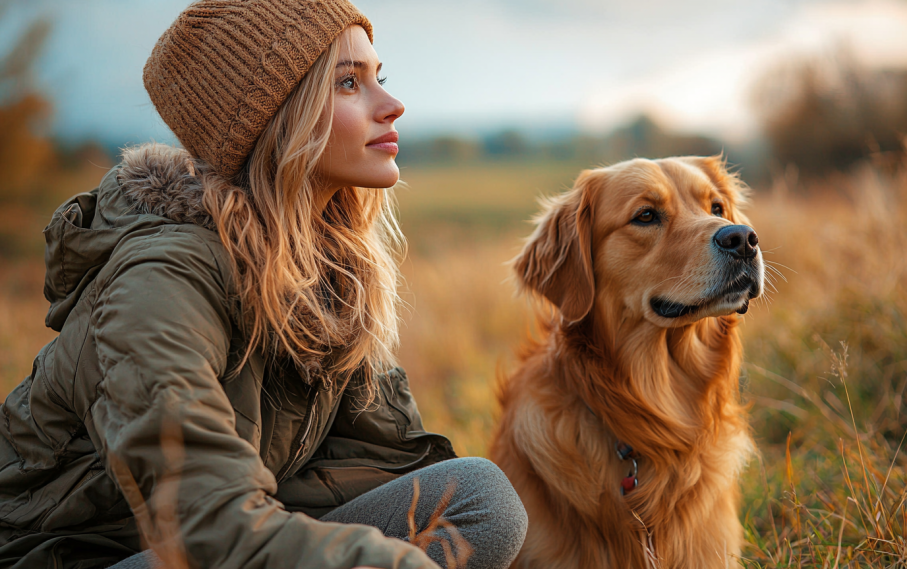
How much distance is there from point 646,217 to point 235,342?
162 cm

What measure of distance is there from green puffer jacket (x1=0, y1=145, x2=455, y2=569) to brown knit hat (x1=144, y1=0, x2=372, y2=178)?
0.54ft

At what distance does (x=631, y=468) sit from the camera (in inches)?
91.5

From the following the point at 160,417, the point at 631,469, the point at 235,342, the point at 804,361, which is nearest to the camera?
the point at 160,417

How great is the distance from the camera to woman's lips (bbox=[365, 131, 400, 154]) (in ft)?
6.72

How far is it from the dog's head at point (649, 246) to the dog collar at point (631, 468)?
1.62 ft

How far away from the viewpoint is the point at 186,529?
50.1 inches

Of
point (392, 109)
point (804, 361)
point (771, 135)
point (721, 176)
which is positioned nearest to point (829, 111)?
point (771, 135)

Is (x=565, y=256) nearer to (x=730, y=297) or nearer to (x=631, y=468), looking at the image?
(x=730, y=297)

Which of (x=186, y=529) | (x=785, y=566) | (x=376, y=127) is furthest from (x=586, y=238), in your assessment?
(x=186, y=529)

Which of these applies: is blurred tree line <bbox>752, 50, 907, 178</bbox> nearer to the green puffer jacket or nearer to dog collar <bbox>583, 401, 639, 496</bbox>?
dog collar <bbox>583, 401, 639, 496</bbox>

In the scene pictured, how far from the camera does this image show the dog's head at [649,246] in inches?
85.2

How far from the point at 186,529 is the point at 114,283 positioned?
0.60 metres

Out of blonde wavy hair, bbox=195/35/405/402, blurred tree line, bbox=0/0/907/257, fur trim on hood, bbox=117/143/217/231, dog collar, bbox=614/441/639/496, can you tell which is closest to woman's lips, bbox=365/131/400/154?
blonde wavy hair, bbox=195/35/405/402

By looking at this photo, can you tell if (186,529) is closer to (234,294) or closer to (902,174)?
(234,294)
